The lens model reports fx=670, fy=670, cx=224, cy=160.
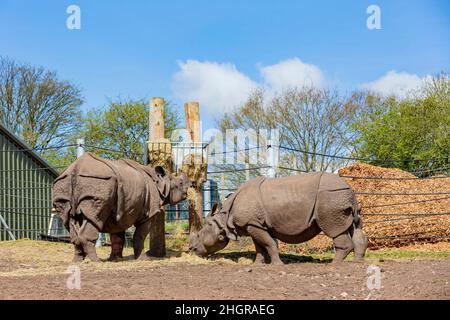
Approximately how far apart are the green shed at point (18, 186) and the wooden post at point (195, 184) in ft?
20.6

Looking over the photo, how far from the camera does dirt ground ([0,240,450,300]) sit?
22.5ft

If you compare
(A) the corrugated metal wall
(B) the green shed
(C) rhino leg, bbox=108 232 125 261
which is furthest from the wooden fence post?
(A) the corrugated metal wall

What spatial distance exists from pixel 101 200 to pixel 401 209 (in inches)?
323

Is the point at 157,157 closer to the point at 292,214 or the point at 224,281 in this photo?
the point at 292,214

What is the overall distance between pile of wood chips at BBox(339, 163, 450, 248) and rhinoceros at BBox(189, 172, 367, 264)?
13.5ft

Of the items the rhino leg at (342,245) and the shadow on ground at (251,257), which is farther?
the shadow on ground at (251,257)

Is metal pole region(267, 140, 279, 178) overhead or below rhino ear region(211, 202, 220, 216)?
overhead

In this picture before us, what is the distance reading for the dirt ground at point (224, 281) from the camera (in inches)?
270

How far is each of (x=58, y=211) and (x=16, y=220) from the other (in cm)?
1039

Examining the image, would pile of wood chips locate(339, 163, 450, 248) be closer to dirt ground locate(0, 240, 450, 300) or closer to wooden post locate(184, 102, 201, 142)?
wooden post locate(184, 102, 201, 142)

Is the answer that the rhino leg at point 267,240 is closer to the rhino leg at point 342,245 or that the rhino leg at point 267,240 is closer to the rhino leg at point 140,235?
the rhino leg at point 342,245

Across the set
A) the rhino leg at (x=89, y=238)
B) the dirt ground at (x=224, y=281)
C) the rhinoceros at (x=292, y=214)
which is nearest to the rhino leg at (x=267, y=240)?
the rhinoceros at (x=292, y=214)

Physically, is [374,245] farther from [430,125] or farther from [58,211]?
[430,125]
